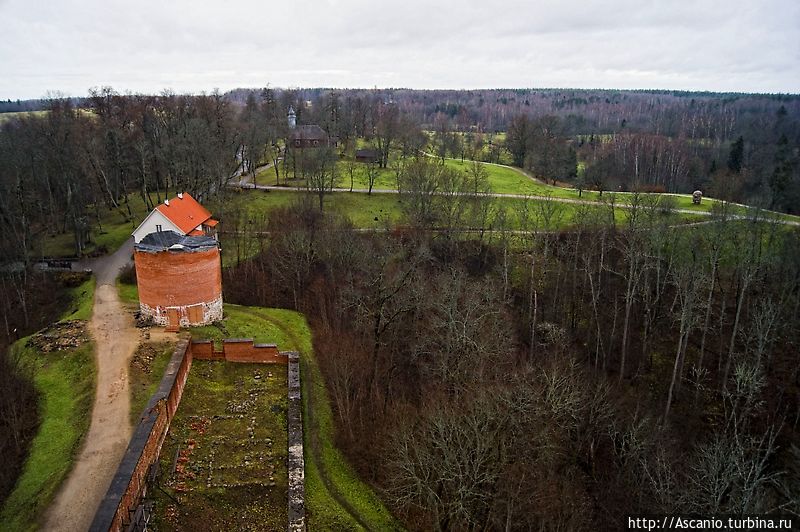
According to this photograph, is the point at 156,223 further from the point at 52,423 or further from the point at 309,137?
the point at 309,137

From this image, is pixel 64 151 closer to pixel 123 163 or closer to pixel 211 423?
pixel 123 163

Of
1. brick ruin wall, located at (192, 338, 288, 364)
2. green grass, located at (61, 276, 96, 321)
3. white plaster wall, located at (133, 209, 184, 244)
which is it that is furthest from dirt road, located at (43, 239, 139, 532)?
white plaster wall, located at (133, 209, 184, 244)

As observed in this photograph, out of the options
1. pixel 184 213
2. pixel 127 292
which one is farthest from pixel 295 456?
pixel 184 213

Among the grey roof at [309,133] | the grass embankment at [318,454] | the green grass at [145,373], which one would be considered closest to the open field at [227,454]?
the grass embankment at [318,454]

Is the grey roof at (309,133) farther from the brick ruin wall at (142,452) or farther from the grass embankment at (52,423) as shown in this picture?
the brick ruin wall at (142,452)

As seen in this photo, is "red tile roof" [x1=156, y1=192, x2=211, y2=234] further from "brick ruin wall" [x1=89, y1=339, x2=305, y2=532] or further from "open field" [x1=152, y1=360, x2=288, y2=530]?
"open field" [x1=152, y1=360, x2=288, y2=530]

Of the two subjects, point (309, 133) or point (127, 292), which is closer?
point (127, 292)
